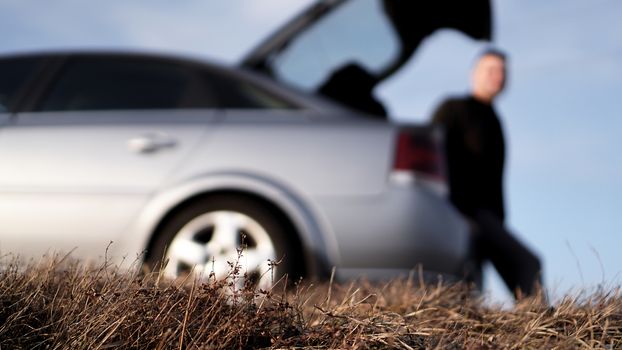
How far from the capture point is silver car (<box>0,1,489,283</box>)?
4992 millimetres

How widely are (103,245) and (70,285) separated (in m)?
2.43

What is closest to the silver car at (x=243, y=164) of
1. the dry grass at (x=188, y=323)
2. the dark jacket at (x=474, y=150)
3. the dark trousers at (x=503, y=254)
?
the dark trousers at (x=503, y=254)

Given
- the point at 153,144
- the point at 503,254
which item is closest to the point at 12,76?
the point at 153,144

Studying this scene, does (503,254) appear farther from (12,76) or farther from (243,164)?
(12,76)

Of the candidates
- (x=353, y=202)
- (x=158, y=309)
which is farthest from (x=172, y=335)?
(x=353, y=202)

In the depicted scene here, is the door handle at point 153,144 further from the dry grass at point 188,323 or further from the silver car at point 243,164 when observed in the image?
the dry grass at point 188,323

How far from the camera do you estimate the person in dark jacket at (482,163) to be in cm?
559

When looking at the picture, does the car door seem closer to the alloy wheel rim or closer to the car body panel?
the car body panel

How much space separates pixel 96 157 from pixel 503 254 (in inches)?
93.2

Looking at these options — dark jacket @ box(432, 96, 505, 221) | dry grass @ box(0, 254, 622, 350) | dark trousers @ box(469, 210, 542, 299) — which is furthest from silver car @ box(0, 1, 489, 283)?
dry grass @ box(0, 254, 622, 350)

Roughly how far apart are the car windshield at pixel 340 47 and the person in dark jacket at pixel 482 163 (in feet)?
2.20

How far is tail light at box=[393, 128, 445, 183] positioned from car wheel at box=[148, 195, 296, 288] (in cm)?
72

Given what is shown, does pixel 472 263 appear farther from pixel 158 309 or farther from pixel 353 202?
pixel 158 309

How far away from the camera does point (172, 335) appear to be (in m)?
2.55
